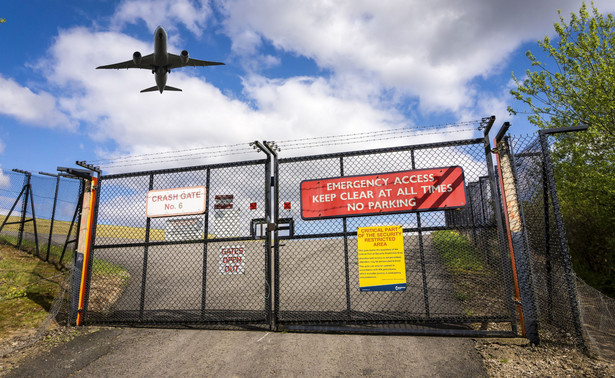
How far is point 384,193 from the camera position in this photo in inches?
223

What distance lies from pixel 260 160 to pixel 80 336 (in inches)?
183

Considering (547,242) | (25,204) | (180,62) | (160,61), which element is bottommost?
(547,242)

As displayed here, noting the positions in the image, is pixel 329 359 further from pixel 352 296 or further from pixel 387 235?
pixel 352 296

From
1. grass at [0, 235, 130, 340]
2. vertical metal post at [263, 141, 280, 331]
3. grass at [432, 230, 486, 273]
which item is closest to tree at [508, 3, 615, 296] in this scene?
grass at [432, 230, 486, 273]

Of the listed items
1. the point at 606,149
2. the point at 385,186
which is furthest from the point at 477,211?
the point at 385,186

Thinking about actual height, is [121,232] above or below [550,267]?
above

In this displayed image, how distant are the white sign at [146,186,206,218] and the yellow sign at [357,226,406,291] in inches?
125

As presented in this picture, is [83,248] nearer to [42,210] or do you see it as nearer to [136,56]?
[42,210]

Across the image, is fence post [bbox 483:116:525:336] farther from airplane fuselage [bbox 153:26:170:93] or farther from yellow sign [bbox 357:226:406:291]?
airplane fuselage [bbox 153:26:170:93]

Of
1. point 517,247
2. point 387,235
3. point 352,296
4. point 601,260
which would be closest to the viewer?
point 517,247

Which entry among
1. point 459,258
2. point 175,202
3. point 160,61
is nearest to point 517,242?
point 459,258

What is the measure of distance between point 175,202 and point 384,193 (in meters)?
4.12

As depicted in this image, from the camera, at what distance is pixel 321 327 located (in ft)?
18.4

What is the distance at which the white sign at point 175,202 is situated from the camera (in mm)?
6371
